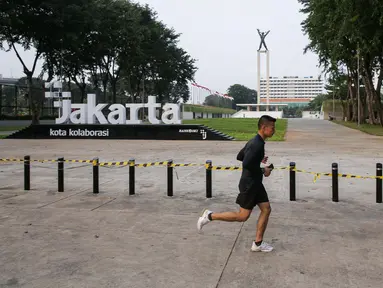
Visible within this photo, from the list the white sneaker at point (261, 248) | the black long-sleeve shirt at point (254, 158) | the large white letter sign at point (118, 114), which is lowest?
the white sneaker at point (261, 248)

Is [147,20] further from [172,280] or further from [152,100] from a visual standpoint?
[172,280]

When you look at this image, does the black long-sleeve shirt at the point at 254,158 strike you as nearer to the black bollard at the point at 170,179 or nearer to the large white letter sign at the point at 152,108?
the black bollard at the point at 170,179

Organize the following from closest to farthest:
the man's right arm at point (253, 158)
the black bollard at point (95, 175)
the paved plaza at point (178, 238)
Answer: the paved plaza at point (178, 238)
the man's right arm at point (253, 158)
the black bollard at point (95, 175)

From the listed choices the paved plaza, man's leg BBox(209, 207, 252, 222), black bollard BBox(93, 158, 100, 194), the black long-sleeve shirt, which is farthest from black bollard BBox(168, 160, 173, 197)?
the black long-sleeve shirt

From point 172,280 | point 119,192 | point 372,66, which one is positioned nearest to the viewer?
point 172,280

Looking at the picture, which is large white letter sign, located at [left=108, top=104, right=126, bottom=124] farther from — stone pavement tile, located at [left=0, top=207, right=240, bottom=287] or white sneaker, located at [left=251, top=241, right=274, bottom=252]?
white sneaker, located at [left=251, top=241, right=274, bottom=252]

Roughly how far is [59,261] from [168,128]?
76.8ft

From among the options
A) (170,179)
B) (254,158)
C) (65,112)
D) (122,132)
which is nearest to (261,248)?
(254,158)

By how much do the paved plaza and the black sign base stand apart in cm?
1714

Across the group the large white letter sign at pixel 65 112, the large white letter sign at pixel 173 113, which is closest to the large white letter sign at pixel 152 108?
the large white letter sign at pixel 173 113

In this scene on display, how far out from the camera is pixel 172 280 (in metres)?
4.65

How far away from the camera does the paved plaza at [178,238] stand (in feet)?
15.6

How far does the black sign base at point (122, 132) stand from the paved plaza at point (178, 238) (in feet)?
56.2

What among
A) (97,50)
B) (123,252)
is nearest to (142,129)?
(97,50)
